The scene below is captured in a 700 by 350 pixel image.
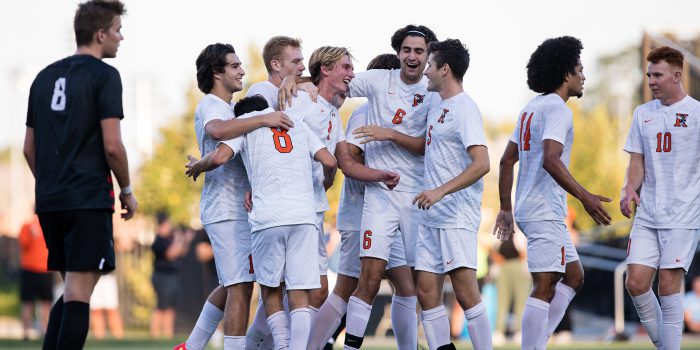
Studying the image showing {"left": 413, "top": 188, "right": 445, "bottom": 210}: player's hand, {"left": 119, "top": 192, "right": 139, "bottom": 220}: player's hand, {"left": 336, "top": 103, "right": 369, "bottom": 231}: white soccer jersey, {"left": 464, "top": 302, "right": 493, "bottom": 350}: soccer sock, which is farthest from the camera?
{"left": 336, "top": 103, "right": 369, "bottom": 231}: white soccer jersey

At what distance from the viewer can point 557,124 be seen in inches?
343

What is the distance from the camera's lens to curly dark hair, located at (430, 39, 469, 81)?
8617mm

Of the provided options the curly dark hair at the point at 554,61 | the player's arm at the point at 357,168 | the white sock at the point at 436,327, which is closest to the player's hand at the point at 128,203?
the player's arm at the point at 357,168

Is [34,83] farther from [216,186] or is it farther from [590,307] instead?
[590,307]

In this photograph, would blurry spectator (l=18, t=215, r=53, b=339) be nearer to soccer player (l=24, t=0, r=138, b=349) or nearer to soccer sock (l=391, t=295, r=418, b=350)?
soccer sock (l=391, t=295, r=418, b=350)

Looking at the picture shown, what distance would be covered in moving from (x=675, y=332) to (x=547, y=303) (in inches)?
43.3

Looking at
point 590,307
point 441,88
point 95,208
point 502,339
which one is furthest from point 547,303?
point 590,307

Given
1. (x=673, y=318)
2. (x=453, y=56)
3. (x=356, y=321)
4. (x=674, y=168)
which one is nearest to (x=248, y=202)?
(x=356, y=321)

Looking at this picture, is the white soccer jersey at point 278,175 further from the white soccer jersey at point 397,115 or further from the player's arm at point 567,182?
the player's arm at point 567,182

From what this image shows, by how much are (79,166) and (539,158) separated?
370 cm

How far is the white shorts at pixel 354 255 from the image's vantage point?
9305 millimetres

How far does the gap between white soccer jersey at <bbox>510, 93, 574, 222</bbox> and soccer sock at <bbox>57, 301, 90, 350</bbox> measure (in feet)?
12.0

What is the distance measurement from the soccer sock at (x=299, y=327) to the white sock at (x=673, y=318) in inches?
117

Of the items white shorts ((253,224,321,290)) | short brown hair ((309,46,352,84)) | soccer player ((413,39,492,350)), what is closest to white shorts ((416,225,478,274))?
soccer player ((413,39,492,350))
